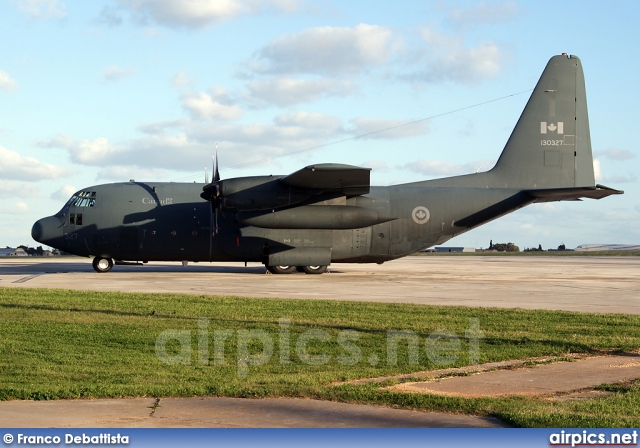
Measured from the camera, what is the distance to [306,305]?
20000 millimetres

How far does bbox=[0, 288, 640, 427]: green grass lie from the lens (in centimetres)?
874

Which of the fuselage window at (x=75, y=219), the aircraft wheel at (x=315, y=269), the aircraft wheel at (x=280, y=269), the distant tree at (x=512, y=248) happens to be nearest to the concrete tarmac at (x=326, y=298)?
the aircraft wheel at (x=315, y=269)

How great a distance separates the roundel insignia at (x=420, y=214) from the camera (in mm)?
34500

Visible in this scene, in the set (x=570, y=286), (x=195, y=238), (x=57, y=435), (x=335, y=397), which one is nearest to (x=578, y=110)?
(x=570, y=286)

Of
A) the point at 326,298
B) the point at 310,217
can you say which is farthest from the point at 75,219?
the point at 326,298

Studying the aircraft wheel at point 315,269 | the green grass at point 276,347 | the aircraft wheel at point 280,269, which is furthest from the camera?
the aircraft wheel at point 315,269

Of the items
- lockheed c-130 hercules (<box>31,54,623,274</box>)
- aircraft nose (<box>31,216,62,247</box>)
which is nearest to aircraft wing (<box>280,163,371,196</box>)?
lockheed c-130 hercules (<box>31,54,623,274</box>)

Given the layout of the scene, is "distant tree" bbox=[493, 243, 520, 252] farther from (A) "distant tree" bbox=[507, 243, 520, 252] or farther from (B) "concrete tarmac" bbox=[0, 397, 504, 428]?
(B) "concrete tarmac" bbox=[0, 397, 504, 428]

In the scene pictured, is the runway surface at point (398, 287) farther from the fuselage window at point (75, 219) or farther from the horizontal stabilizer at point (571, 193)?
the horizontal stabilizer at point (571, 193)

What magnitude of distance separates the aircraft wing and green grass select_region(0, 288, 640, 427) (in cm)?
977

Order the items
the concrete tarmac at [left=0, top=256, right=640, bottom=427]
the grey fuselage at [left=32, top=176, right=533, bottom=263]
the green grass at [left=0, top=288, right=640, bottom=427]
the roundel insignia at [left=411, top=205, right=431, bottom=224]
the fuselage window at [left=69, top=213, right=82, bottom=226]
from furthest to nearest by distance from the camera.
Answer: the roundel insignia at [left=411, top=205, right=431, bottom=224] < the fuselage window at [left=69, top=213, right=82, bottom=226] < the grey fuselage at [left=32, top=176, right=533, bottom=263] < the green grass at [left=0, top=288, right=640, bottom=427] < the concrete tarmac at [left=0, top=256, right=640, bottom=427]

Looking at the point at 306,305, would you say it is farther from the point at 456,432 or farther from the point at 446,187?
the point at 446,187

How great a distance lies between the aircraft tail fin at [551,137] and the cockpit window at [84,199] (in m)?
18.7

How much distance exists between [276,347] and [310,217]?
20.3 metres
